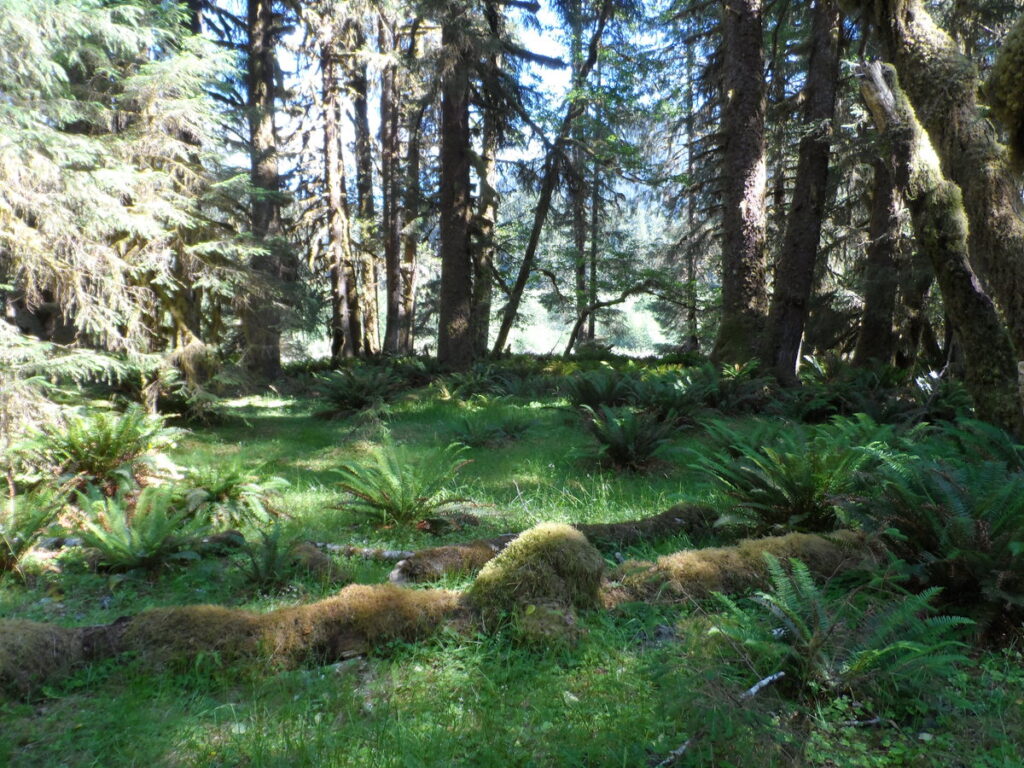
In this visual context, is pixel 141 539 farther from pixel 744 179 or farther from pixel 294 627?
pixel 744 179

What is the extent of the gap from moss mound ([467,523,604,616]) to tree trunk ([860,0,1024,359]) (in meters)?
4.53

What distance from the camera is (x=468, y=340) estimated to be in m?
14.9

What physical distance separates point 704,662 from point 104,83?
11.5 m

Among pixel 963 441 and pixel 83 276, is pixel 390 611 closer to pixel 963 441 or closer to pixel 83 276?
pixel 963 441

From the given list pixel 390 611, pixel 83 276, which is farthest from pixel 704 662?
pixel 83 276

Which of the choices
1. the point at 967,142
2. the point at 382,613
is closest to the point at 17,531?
the point at 382,613

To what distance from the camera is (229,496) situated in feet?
19.1

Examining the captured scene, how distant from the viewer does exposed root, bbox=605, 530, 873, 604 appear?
365 cm

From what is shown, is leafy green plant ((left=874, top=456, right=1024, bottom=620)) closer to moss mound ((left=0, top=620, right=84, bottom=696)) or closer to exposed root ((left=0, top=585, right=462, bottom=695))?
exposed root ((left=0, top=585, right=462, bottom=695))

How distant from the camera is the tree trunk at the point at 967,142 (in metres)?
5.32

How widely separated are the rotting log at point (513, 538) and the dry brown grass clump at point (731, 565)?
30.5 inches

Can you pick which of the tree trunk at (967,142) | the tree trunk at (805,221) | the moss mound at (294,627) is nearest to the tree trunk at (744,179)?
the tree trunk at (805,221)

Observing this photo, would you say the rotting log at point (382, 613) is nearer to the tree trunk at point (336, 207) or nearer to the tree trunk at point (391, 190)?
the tree trunk at point (336, 207)

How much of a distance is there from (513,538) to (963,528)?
284 centimetres
